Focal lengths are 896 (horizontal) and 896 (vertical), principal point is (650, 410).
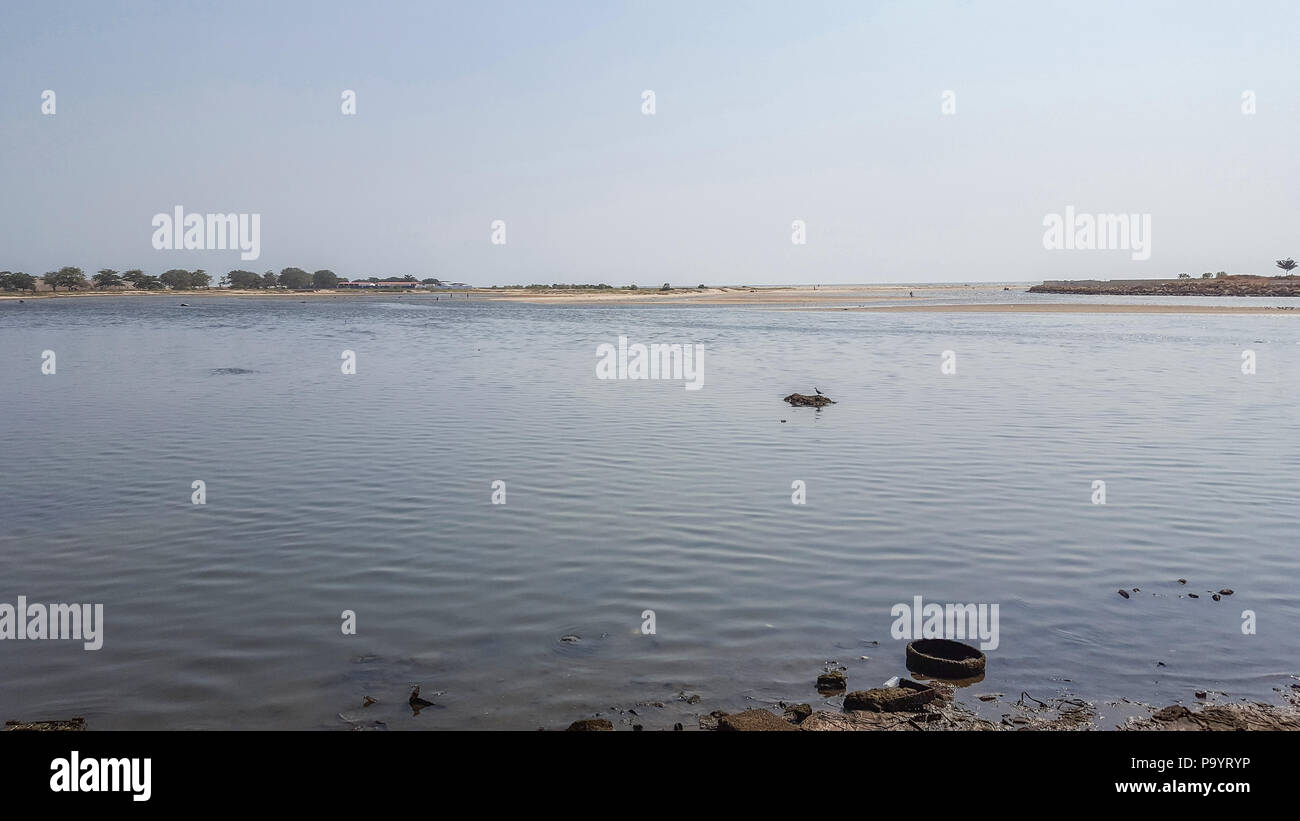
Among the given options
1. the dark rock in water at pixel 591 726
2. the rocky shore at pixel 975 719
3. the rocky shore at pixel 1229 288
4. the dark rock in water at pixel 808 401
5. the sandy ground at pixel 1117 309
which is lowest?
the rocky shore at pixel 975 719

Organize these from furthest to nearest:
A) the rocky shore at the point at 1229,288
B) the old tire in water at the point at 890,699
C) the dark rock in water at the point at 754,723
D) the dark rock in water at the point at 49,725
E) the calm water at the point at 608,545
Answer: the rocky shore at the point at 1229,288 → the calm water at the point at 608,545 → the old tire in water at the point at 890,699 → the dark rock in water at the point at 49,725 → the dark rock in water at the point at 754,723

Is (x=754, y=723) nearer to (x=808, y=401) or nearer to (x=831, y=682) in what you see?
(x=831, y=682)

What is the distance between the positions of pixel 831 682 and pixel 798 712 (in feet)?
2.49

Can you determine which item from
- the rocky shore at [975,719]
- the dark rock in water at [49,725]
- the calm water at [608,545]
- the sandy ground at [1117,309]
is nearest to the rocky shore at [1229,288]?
the sandy ground at [1117,309]

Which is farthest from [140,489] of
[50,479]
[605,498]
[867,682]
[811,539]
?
[867,682]

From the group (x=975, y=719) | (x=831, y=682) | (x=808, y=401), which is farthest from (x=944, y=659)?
(x=808, y=401)

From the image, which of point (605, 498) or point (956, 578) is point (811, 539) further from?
point (605, 498)

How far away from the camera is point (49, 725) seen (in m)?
7.03

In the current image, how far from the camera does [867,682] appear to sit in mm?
8008

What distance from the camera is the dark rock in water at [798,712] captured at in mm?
7160

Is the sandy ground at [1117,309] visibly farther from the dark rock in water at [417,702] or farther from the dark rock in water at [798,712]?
the dark rock in water at [417,702]

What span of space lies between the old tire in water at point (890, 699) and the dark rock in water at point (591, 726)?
2.01 meters

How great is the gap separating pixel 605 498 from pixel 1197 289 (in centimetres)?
15792
